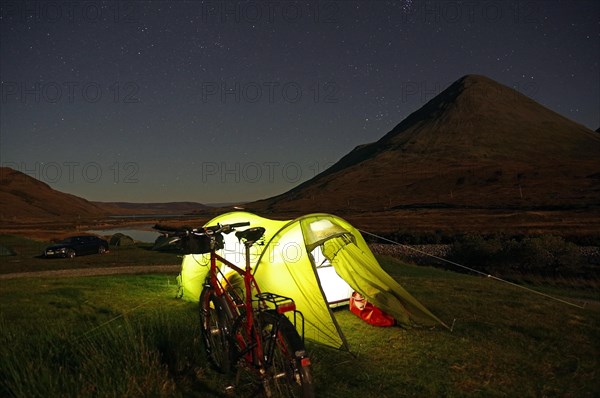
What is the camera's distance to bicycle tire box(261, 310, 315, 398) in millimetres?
4207

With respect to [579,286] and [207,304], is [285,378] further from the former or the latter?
[579,286]

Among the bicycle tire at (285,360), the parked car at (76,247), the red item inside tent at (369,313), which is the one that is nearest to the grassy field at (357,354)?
the red item inside tent at (369,313)

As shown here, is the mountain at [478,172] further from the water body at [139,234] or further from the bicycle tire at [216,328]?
the bicycle tire at [216,328]

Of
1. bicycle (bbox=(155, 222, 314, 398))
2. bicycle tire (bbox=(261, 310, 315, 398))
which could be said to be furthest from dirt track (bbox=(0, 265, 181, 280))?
bicycle tire (bbox=(261, 310, 315, 398))

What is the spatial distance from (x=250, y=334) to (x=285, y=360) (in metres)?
0.65

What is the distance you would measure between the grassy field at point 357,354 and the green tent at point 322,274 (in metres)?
0.48

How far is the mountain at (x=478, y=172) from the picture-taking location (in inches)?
3802

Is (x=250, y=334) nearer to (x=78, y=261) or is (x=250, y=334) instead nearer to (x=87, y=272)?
(x=87, y=272)

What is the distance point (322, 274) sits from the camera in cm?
1040

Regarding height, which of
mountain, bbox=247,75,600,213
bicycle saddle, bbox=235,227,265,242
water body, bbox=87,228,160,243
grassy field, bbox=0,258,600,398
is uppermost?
mountain, bbox=247,75,600,213

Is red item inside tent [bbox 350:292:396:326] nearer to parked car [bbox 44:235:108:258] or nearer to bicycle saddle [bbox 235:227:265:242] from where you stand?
bicycle saddle [bbox 235:227:265:242]

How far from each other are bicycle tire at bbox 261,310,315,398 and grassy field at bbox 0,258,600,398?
1272mm

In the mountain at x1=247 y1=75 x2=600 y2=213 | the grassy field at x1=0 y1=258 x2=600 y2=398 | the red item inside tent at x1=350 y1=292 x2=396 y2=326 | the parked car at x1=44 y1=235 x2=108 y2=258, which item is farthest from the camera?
the mountain at x1=247 y1=75 x2=600 y2=213

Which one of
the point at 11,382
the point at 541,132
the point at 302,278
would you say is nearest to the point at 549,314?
the point at 302,278
